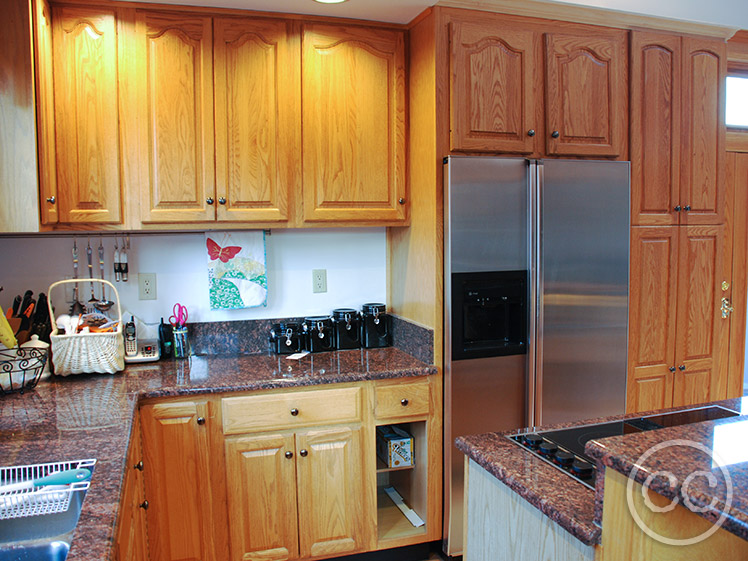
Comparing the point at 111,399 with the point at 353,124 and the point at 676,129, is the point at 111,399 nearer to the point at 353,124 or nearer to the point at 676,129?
the point at 353,124

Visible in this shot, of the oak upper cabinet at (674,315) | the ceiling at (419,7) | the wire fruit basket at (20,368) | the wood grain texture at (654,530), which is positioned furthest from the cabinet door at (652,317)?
the wire fruit basket at (20,368)

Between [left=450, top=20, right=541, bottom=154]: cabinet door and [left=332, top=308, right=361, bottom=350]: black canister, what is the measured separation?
0.94 meters

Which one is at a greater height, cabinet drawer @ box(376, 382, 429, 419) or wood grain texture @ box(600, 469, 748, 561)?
wood grain texture @ box(600, 469, 748, 561)

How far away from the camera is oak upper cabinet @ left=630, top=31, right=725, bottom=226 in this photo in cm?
276

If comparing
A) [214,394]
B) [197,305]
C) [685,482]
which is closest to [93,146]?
[197,305]

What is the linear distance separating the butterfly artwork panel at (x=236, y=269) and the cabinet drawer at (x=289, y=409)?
2.05ft

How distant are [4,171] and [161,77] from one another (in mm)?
700

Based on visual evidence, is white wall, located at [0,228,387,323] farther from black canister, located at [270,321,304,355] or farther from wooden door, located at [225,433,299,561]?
wooden door, located at [225,433,299,561]

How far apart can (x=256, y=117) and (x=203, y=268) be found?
2.49 ft

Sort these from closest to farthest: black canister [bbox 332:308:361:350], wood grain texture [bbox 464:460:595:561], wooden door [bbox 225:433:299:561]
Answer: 1. wood grain texture [bbox 464:460:595:561]
2. wooden door [bbox 225:433:299:561]
3. black canister [bbox 332:308:361:350]

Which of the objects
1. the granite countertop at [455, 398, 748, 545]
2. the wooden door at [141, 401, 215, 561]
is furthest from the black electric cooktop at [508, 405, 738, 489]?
the wooden door at [141, 401, 215, 561]

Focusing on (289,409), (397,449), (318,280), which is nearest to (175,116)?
(318,280)

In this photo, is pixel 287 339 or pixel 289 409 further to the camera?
pixel 287 339

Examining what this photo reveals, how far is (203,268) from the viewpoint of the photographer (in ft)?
9.24
